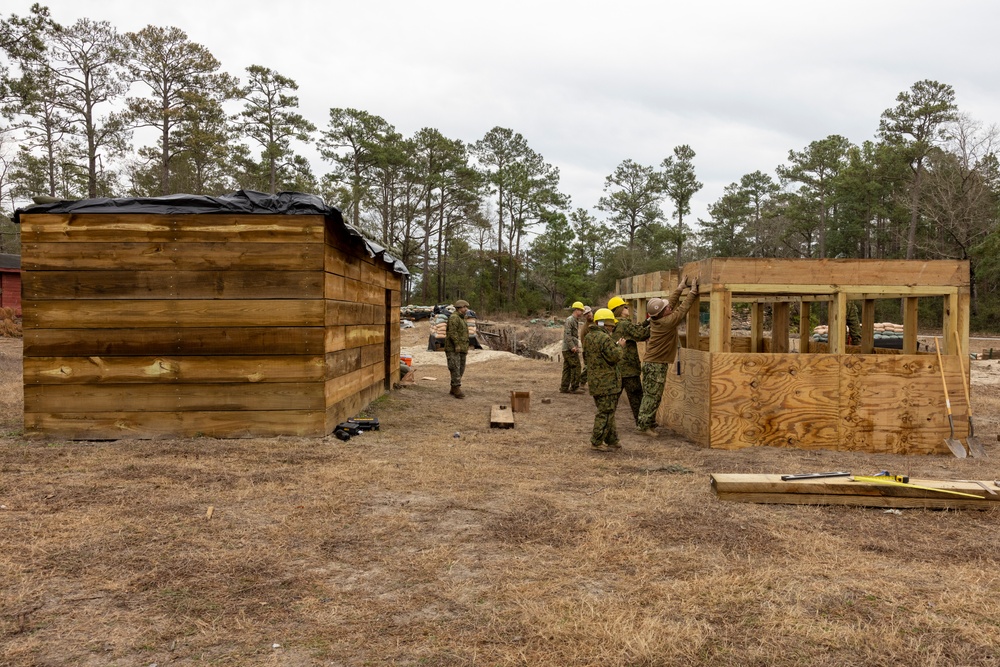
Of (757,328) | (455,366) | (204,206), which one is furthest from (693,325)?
(204,206)

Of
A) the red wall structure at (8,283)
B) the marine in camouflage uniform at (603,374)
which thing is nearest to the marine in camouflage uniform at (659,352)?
the marine in camouflage uniform at (603,374)

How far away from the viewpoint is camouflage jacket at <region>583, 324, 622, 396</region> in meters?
7.99

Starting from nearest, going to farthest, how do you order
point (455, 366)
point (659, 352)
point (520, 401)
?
point (659, 352), point (520, 401), point (455, 366)

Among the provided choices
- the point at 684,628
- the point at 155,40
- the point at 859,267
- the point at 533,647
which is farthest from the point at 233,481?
the point at 155,40

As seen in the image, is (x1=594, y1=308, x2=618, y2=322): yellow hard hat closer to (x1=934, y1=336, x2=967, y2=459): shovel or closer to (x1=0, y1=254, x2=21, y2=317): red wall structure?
(x1=934, y1=336, x2=967, y2=459): shovel

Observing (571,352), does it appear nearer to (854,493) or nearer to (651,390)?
(651,390)

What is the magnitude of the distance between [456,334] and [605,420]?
17.1 ft

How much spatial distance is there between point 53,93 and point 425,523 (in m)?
29.4

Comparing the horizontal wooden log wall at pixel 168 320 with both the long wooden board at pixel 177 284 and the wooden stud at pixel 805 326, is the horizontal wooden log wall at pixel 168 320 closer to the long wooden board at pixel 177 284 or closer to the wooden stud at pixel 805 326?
the long wooden board at pixel 177 284

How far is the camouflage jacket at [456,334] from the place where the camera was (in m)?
12.7

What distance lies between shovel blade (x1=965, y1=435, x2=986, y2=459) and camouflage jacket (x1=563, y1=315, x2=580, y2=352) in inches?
284

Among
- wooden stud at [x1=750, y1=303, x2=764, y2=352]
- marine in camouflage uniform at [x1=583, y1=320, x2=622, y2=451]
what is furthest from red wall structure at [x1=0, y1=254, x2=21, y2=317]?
wooden stud at [x1=750, y1=303, x2=764, y2=352]

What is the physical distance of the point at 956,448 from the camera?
788 cm

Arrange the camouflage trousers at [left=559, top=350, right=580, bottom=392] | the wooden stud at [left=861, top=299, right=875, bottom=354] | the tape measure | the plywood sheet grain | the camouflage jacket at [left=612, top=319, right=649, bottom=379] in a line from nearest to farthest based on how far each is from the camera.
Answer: the tape measure < the plywood sheet grain < the camouflage jacket at [left=612, top=319, right=649, bottom=379] < the wooden stud at [left=861, top=299, right=875, bottom=354] < the camouflage trousers at [left=559, top=350, right=580, bottom=392]
